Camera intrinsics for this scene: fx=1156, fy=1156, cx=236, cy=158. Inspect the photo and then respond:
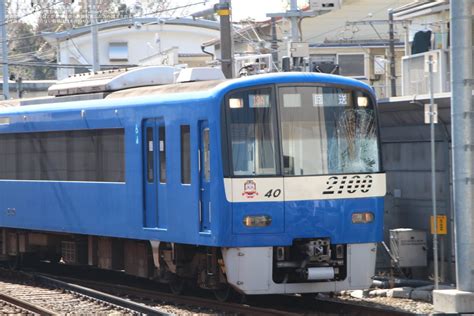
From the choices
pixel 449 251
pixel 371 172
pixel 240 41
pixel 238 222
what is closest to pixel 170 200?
pixel 238 222

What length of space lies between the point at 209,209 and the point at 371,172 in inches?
82.7

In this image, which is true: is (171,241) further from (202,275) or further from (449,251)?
(449,251)

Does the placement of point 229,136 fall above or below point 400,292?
above

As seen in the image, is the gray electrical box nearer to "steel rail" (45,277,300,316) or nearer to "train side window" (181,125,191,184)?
"steel rail" (45,277,300,316)

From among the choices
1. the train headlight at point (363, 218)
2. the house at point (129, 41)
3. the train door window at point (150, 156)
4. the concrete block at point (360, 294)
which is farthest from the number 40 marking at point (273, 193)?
the house at point (129, 41)

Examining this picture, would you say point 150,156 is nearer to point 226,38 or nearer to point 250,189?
point 250,189

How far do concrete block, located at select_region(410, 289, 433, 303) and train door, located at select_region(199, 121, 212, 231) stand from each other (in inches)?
130

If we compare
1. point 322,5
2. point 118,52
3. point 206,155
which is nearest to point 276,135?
point 206,155

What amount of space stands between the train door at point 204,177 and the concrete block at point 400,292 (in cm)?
324

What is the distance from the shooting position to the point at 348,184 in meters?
14.2

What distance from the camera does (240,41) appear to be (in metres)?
41.8

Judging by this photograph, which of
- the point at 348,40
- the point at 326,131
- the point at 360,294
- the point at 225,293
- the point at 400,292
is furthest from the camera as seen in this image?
the point at 348,40

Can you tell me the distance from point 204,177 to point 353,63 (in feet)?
82.7

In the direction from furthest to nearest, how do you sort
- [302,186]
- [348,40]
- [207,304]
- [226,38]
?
[348,40]
[226,38]
[207,304]
[302,186]
